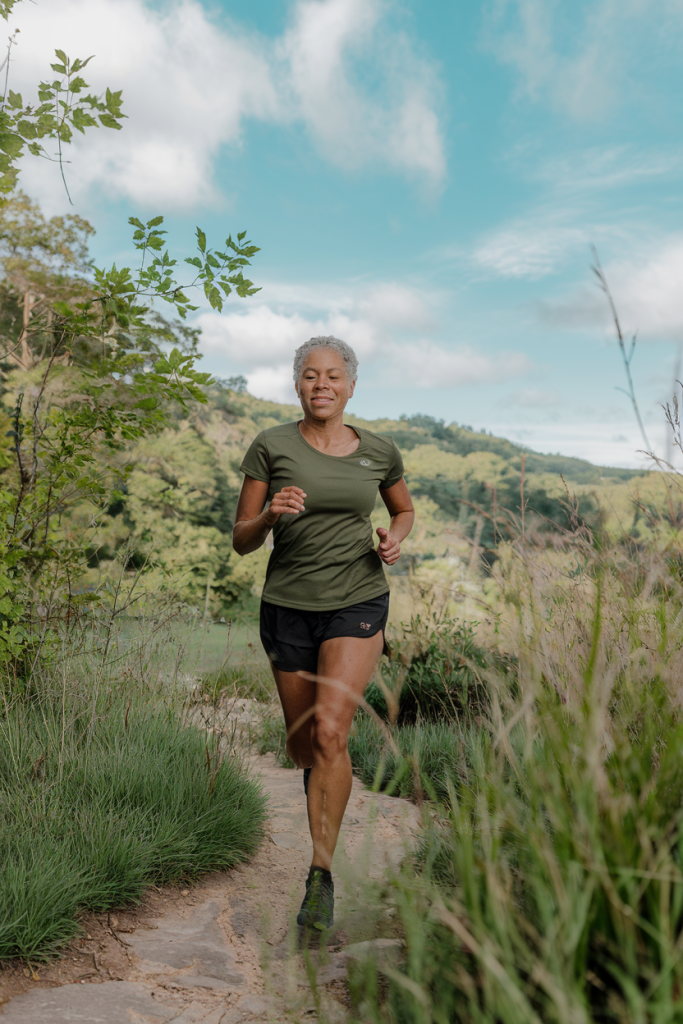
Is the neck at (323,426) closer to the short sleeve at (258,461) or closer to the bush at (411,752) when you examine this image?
the short sleeve at (258,461)

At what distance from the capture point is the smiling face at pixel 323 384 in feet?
11.5

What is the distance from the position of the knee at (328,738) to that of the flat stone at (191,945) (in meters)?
0.79

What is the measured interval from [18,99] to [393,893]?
4033mm

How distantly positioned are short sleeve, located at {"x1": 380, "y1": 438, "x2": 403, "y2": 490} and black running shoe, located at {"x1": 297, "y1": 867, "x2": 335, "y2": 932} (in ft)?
5.90

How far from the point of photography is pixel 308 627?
10.9 feet

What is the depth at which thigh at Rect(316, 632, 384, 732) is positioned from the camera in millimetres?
3043

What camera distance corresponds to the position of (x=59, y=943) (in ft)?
8.34

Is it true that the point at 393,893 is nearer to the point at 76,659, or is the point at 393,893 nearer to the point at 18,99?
the point at 76,659

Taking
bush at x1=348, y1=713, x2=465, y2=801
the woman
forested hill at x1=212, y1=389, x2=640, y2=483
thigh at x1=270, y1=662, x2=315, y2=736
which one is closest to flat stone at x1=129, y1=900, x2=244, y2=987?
the woman

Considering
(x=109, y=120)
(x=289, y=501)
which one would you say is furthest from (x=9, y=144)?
(x=289, y=501)

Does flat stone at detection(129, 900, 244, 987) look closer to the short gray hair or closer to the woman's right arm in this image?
the woman's right arm

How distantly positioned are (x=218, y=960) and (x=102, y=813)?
76cm

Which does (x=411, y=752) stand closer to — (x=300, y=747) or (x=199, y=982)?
(x=300, y=747)

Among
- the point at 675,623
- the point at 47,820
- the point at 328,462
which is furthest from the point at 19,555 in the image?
the point at 675,623
